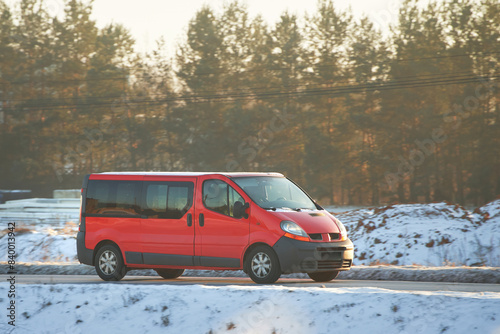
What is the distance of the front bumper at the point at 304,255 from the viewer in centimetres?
1276

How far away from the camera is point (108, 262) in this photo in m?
14.8

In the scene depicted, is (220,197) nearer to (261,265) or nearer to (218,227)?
(218,227)

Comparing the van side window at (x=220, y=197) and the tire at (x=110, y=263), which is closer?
the van side window at (x=220, y=197)

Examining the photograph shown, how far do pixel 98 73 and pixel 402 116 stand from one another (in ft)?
88.8

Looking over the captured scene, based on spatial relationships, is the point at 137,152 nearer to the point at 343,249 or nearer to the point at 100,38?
the point at 100,38

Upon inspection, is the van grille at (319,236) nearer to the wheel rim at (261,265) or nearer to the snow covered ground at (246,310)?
the wheel rim at (261,265)

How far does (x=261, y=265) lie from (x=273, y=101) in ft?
165

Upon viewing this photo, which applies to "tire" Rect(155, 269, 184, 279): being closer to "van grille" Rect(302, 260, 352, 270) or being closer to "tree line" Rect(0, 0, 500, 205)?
"van grille" Rect(302, 260, 352, 270)

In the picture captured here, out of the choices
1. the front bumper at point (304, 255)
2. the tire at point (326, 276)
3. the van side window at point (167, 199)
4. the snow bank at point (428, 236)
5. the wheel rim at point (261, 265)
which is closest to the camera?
the front bumper at point (304, 255)

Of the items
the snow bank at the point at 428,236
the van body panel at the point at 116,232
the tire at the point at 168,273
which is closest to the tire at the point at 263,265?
the van body panel at the point at 116,232

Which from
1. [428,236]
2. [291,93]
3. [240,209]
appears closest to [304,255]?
[240,209]

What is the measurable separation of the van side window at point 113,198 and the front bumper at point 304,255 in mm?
3181

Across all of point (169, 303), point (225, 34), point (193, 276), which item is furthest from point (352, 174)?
point (169, 303)

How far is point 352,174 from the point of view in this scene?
6031cm
